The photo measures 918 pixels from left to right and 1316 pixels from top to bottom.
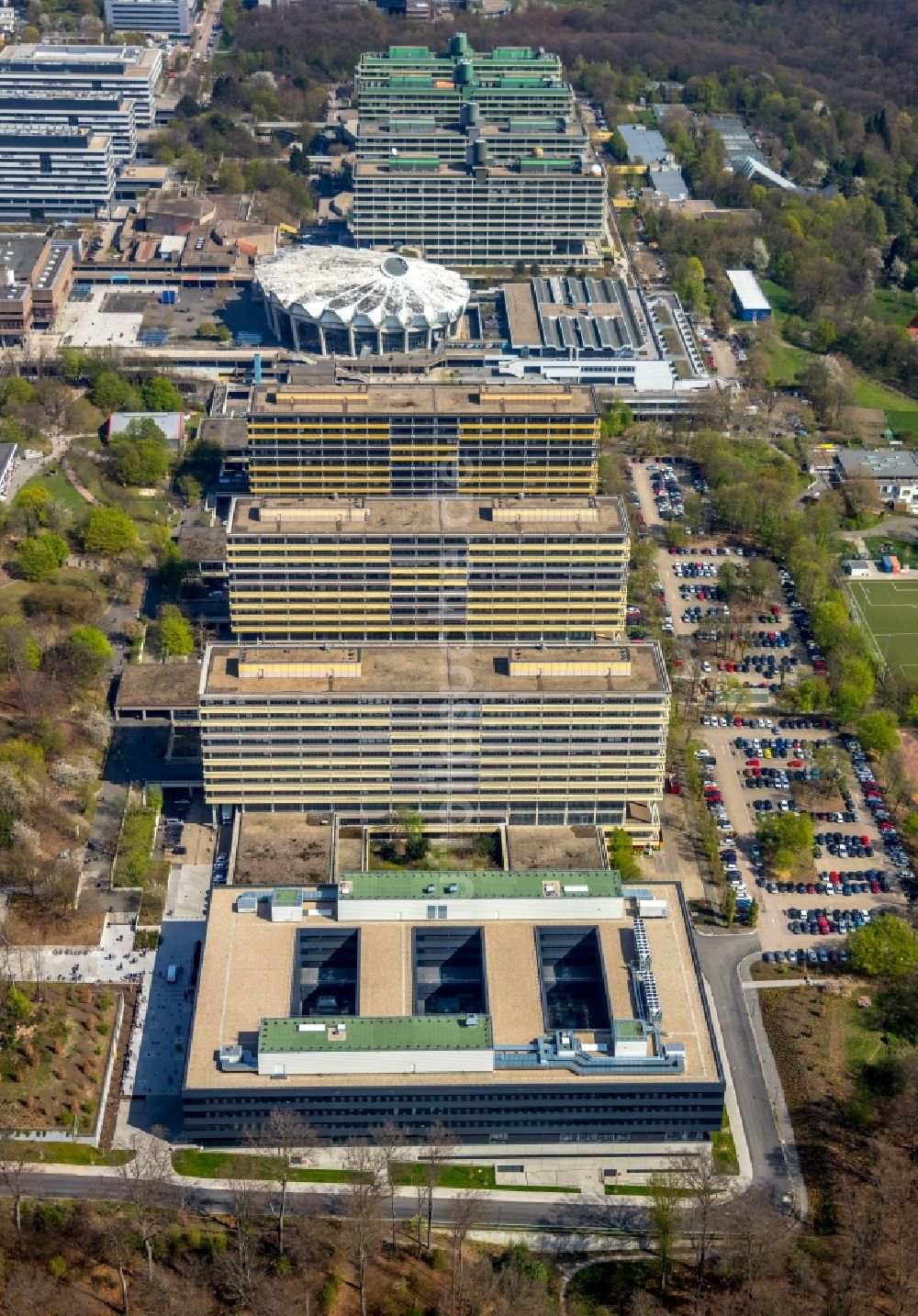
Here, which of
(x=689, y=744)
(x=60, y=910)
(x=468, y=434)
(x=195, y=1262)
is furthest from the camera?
(x=468, y=434)

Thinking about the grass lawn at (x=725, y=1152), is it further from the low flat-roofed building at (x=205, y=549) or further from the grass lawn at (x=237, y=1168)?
the low flat-roofed building at (x=205, y=549)

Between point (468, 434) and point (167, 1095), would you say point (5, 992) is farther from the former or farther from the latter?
point (468, 434)

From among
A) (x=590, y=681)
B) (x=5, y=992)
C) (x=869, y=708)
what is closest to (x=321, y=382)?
(x=590, y=681)

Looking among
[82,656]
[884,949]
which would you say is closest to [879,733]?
[884,949]

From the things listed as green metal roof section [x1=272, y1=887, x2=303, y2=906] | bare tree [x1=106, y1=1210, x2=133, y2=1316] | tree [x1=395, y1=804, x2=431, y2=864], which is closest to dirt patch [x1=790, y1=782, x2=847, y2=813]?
tree [x1=395, y1=804, x2=431, y2=864]

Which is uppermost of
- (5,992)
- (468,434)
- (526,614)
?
(468,434)

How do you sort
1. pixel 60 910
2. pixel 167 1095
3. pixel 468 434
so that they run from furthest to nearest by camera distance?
pixel 468 434 → pixel 60 910 → pixel 167 1095

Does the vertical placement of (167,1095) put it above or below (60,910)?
below

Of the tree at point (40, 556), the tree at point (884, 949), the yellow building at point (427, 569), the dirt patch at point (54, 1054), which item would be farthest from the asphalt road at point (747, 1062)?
the tree at point (40, 556)
